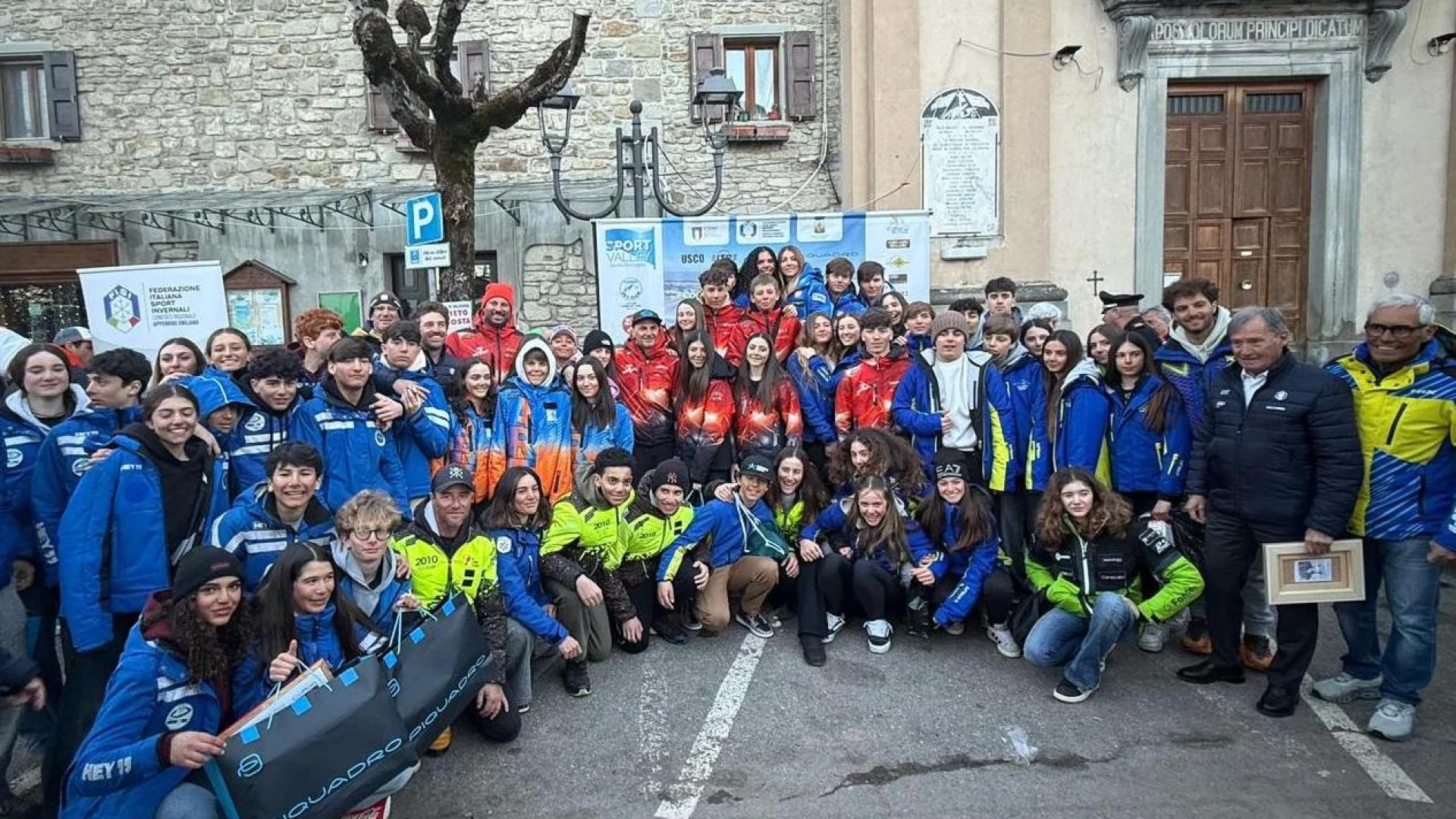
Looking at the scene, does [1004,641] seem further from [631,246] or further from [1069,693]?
[631,246]

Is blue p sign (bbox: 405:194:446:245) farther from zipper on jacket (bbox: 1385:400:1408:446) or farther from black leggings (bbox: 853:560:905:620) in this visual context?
zipper on jacket (bbox: 1385:400:1408:446)

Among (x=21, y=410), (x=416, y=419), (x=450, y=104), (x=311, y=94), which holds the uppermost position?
(x=311, y=94)

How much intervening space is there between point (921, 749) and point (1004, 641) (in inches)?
47.2

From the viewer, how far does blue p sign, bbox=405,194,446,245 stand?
305 inches

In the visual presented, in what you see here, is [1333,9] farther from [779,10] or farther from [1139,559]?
[1139,559]

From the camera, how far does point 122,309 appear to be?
297 inches

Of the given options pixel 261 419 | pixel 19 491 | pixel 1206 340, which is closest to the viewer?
pixel 19 491

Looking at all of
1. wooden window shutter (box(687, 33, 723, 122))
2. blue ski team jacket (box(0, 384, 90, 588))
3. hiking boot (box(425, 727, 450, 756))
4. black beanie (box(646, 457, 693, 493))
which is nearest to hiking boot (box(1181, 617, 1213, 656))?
black beanie (box(646, 457, 693, 493))

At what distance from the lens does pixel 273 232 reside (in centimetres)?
1295

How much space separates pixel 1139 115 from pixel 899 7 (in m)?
3.25

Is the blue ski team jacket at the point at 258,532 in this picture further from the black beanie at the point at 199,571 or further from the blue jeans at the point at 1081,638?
the blue jeans at the point at 1081,638

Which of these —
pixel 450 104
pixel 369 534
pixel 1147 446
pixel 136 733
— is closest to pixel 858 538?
pixel 1147 446

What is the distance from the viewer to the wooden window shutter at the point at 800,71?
12.7 m

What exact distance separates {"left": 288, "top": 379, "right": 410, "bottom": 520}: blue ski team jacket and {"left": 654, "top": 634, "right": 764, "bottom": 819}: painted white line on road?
1.81 m
